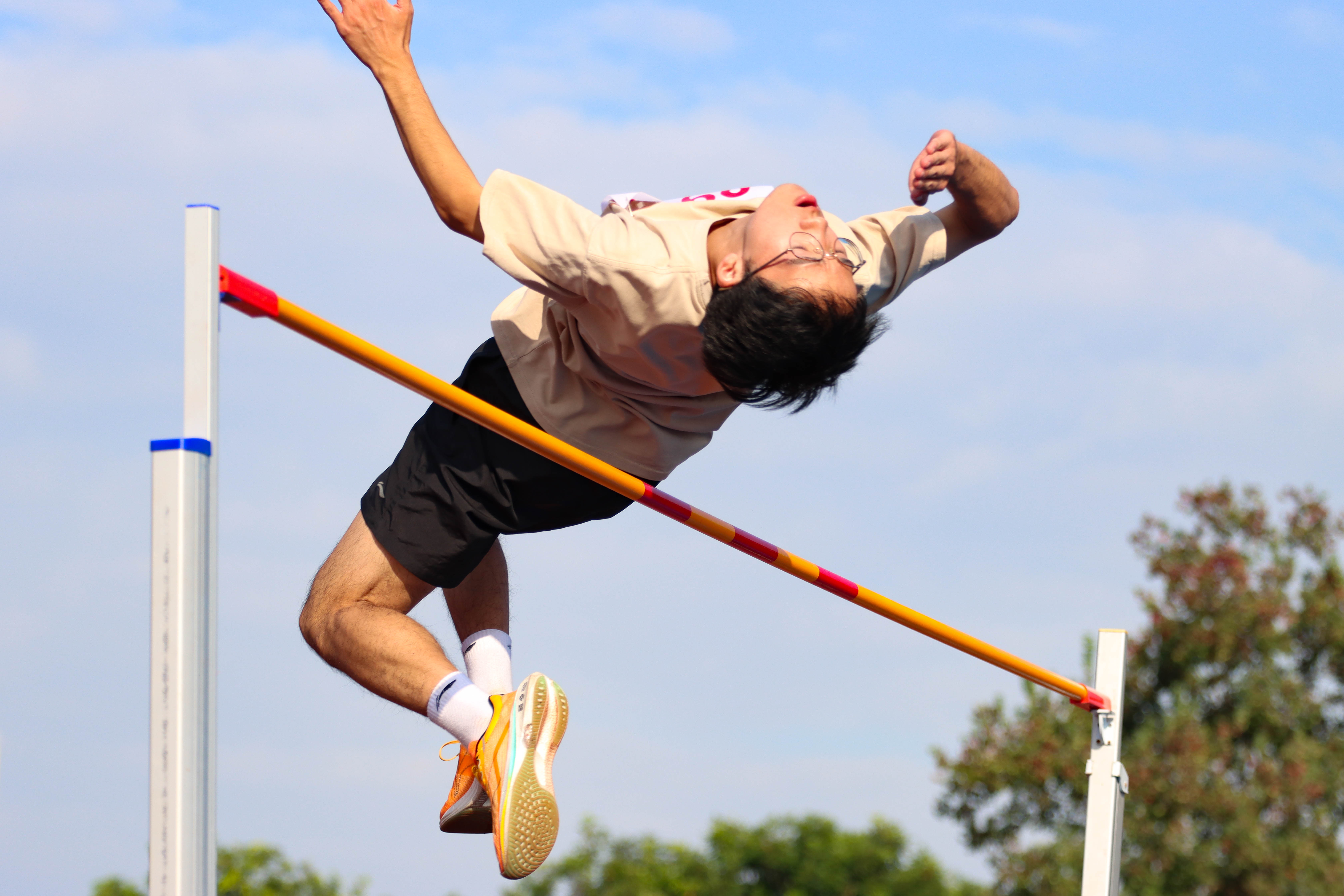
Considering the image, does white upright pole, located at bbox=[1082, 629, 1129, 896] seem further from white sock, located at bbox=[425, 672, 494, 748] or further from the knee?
the knee

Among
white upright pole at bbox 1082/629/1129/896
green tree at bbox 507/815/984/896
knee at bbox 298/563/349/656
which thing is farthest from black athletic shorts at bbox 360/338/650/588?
green tree at bbox 507/815/984/896

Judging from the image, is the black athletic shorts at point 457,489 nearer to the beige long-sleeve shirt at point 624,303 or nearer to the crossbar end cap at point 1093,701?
the beige long-sleeve shirt at point 624,303

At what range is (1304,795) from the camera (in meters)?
10.6

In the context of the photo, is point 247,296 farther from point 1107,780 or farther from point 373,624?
point 1107,780

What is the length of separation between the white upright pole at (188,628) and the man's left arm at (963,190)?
1358 millimetres

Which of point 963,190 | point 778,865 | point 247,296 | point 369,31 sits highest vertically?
A: point 369,31

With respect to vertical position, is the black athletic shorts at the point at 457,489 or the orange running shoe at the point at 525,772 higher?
the black athletic shorts at the point at 457,489

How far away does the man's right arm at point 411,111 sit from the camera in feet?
7.92

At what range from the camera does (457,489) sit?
9.21 ft

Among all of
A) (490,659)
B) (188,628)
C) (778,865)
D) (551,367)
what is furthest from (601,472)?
(778,865)

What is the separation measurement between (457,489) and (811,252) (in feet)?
2.82

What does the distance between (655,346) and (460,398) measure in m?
0.39

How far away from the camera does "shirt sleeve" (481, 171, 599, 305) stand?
237 cm

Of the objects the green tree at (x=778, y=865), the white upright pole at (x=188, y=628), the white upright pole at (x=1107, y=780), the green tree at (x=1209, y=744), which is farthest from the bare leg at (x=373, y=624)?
the green tree at (x=778, y=865)
